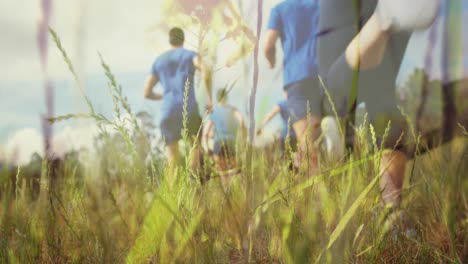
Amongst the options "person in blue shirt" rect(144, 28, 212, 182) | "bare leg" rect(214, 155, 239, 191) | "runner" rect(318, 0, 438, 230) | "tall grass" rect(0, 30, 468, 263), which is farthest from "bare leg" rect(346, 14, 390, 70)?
"person in blue shirt" rect(144, 28, 212, 182)

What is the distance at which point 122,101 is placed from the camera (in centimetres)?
55

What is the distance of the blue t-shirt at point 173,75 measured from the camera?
2.31 metres

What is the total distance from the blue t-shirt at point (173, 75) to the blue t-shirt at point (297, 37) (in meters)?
0.63

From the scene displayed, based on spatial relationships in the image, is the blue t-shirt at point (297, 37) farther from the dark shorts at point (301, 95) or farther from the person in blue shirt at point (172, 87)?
the person in blue shirt at point (172, 87)

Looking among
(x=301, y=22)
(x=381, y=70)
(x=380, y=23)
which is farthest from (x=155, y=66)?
(x=380, y=23)

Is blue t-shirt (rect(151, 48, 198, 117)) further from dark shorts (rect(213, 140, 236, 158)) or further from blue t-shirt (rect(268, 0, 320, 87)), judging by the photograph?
blue t-shirt (rect(268, 0, 320, 87))

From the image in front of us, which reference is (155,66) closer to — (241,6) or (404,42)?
(404,42)

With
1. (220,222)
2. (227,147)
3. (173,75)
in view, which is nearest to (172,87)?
(173,75)

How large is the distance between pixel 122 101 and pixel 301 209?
35cm

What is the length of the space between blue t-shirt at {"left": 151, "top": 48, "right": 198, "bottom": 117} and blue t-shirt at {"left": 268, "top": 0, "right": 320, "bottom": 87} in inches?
24.9

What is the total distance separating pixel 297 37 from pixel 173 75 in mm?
857

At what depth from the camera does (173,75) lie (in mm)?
2400

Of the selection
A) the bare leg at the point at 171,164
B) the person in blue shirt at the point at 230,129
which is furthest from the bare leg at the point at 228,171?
the bare leg at the point at 171,164

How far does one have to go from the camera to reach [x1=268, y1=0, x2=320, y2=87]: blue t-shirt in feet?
5.66
